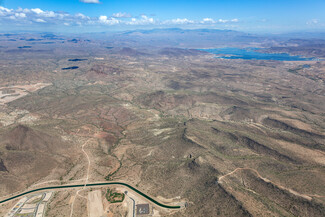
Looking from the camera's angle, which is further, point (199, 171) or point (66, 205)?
point (199, 171)

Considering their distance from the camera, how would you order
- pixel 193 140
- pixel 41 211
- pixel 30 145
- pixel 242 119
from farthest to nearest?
pixel 242 119, pixel 193 140, pixel 30 145, pixel 41 211

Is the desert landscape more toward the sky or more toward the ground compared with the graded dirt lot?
more toward the sky

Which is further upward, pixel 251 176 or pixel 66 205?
pixel 251 176

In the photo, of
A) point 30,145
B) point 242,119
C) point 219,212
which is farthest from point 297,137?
point 30,145

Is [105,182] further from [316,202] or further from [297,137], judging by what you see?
[297,137]

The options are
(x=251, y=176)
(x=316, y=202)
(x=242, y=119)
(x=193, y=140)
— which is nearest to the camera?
(x=316, y=202)

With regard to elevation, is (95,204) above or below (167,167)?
below

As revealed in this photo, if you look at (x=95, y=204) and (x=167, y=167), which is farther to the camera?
(x=167, y=167)

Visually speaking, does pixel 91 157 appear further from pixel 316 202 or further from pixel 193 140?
pixel 316 202

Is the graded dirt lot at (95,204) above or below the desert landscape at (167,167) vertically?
below

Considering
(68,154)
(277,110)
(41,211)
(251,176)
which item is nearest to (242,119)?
(277,110)
